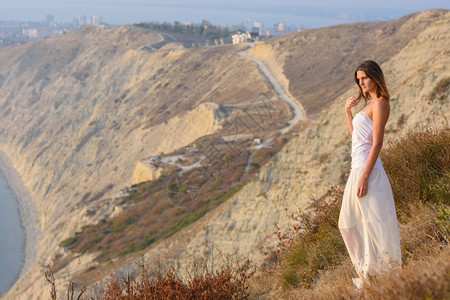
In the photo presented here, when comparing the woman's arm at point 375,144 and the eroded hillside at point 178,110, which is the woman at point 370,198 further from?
the eroded hillside at point 178,110

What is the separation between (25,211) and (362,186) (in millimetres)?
57518

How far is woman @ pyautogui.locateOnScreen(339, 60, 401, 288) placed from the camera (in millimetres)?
4031

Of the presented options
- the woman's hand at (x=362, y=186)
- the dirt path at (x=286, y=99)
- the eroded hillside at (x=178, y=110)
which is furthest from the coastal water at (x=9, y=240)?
the woman's hand at (x=362, y=186)

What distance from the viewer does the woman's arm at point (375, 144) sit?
4.07m

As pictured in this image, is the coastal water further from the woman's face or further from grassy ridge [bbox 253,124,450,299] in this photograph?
the woman's face

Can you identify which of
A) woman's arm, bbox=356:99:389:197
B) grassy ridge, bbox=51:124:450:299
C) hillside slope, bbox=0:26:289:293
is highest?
woman's arm, bbox=356:99:389:197

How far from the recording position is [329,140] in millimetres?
18016

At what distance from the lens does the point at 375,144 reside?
4.07 meters

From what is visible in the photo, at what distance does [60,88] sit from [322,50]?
179 ft

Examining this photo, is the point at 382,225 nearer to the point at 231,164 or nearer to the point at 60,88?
the point at 231,164

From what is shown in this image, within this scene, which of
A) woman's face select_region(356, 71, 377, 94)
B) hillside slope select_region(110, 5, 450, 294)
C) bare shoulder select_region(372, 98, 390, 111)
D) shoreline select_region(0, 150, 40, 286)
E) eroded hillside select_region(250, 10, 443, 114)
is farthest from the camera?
eroded hillside select_region(250, 10, 443, 114)

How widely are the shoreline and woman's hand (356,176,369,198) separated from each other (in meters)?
38.4

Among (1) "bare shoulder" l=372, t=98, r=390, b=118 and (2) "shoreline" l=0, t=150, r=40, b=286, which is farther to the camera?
(2) "shoreline" l=0, t=150, r=40, b=286

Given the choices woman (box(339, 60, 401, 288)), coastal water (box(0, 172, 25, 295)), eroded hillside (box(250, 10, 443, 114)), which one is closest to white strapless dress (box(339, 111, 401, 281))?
woman (box(339, 60, 401, 288))
